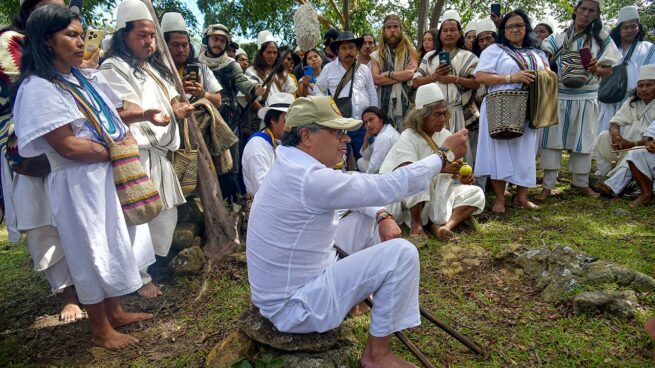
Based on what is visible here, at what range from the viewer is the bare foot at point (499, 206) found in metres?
5.25

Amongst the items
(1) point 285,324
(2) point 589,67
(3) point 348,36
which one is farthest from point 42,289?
(2) point 589,67

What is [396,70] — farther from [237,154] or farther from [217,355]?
[217,355]

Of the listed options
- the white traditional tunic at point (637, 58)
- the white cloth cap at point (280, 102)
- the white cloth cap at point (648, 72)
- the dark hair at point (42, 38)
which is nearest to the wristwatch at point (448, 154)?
the white cloth cap at point (280, 102)

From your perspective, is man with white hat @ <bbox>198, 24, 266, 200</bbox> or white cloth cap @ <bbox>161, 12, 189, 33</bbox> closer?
white cloth cap @ <bbox>161, 12, 189, 33</bbox>

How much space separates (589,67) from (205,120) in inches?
174

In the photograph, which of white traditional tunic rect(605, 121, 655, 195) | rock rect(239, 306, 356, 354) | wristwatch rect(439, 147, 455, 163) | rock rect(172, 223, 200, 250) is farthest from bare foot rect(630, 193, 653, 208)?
rock rect(172, 223, 200, 250)

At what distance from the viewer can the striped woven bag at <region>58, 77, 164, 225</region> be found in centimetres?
283

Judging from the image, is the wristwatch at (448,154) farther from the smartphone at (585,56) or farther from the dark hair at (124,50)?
the smartphone at (585,56)

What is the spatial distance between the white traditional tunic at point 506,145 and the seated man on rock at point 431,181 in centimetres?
68

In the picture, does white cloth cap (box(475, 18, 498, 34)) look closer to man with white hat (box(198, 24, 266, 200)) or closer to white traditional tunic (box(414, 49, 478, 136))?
white traditional tunic (box(414, 49, 478, 136))

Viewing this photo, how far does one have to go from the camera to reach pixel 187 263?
13.1ft

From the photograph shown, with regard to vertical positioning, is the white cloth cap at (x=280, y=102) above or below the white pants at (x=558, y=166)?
above

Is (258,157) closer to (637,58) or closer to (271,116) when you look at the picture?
(271,116)

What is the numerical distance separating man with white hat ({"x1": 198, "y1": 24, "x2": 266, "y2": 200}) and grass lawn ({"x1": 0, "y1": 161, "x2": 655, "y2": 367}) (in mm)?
1530
